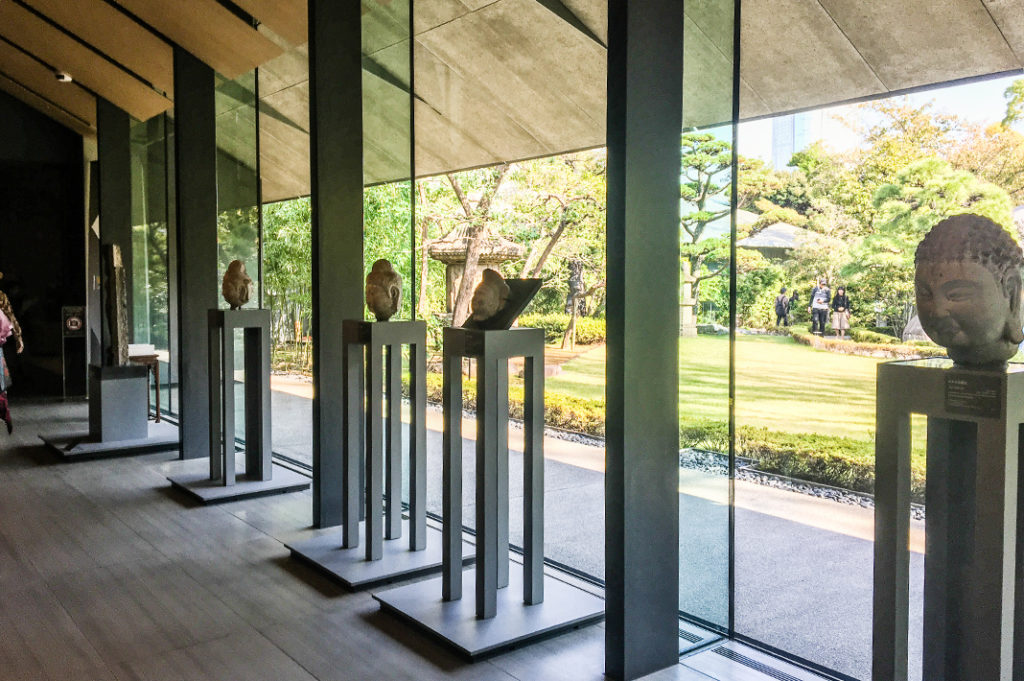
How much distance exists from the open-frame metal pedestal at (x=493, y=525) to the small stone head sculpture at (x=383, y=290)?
27.0 inches

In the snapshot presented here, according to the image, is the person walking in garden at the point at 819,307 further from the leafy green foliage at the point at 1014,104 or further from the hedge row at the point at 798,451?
the leafy green foliage at the point at 1014,104

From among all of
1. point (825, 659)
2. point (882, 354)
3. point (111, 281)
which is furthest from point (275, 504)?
point (882, 354)

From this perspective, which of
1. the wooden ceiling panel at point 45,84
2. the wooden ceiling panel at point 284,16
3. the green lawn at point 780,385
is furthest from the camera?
the wooden ceiling panel at point 45,84

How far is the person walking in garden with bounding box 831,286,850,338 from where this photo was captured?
278 centimetres

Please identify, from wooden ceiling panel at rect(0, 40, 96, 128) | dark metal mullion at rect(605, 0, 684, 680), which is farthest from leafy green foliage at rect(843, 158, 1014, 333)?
wooden ceiling panel at rect(0, 40, 96, 128)

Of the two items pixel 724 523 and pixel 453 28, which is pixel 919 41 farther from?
pixel 453 28

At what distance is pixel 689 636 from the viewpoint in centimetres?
296

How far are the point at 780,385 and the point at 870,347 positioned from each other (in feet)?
1.17

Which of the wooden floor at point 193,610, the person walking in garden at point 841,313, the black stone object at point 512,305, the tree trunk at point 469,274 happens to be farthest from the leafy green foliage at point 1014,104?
the tree trunk at point 469,274

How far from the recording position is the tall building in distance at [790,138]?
295cm

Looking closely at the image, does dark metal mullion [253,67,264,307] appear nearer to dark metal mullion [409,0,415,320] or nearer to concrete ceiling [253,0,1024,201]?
concrete ceiling [253,0,1024,201]

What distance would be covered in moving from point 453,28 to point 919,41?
2.83 meters

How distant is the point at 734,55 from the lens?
2.90 metres

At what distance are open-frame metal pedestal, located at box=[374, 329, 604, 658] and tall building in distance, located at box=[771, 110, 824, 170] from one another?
108cm
